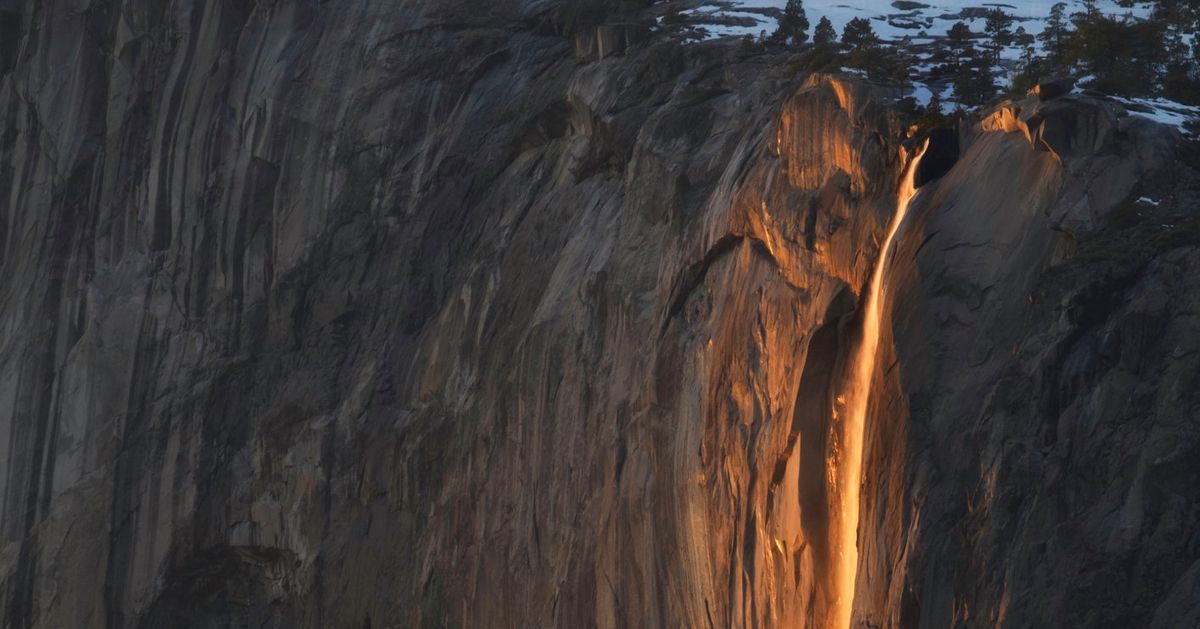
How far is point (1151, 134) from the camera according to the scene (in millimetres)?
21844

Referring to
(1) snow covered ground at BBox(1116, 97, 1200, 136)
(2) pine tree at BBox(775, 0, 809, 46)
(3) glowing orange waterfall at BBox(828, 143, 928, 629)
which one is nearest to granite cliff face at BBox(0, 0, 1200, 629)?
(3) glowing orange waterfall at BBox(828, 143, 928, 629)

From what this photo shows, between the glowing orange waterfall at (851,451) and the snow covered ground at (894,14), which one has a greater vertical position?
the snow covered ground at (894,14)

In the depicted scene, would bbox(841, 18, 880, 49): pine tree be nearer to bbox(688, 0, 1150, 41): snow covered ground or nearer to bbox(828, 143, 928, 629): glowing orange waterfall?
bbox(688, 0, 1150, 41): snow covered ground

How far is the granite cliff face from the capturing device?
20391 millimetres

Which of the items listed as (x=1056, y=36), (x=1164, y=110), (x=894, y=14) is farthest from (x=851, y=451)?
(x=894, y=14)

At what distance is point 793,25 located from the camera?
1361 inches

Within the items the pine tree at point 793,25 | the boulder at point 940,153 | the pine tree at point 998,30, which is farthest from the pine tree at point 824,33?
the boulder at point 940,153

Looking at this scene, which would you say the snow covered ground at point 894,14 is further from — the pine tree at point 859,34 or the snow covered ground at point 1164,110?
the snow covered ground at point 1164,110

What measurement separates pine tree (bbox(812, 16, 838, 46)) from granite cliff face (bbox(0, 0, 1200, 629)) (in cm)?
173

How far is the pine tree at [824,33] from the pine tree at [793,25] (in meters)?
0.31

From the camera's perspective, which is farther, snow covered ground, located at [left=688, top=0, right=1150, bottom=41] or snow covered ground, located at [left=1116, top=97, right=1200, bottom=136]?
snow covered ground, located at [left=688, top=0, right=1150, bottom=41]

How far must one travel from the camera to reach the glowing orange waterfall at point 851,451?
944 inches

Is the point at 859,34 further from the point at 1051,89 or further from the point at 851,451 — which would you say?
the point at 851,451

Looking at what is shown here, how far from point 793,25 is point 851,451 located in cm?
1252
